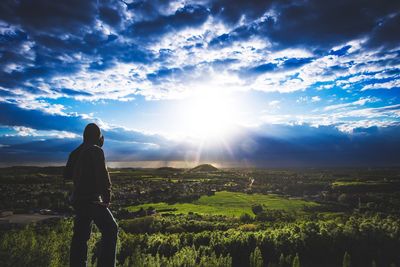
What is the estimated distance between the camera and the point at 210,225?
39219 mm

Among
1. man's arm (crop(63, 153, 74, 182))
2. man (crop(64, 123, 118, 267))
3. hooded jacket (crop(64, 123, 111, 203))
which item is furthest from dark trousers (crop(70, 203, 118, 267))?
man's arm (crop(63, 153, 74, 182))

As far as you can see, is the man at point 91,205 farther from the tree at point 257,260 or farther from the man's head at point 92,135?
the tree at point 257,260

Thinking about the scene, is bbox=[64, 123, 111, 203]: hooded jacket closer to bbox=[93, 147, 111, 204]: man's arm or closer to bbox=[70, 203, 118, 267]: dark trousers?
bbox=[93, 147, 111, 204]: man's arm

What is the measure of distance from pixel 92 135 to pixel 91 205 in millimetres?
1606

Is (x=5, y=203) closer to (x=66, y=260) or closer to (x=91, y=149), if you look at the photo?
(x=66, y=260)

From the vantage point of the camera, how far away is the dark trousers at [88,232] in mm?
7078

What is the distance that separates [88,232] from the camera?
7352 mm

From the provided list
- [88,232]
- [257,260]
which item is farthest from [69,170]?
[257,260]

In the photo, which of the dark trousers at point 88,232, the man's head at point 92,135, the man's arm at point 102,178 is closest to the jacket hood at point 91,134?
the man's head at point 92,135

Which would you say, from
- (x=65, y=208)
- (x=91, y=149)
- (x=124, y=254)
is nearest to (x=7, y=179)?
(x=65, y=208)

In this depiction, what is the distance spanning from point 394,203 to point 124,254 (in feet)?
241

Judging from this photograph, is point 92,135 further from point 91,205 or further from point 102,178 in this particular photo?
point 91,205

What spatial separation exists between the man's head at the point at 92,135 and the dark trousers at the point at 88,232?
1.44 metres

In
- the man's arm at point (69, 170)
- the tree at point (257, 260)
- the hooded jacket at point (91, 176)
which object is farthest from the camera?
the tree at point (257, 260)
